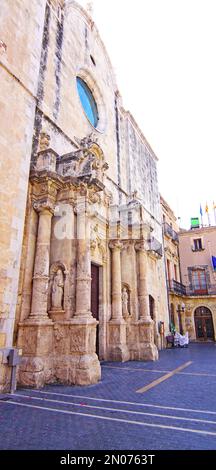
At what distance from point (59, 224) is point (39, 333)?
10.4 feet

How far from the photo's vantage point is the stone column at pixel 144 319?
11.3 metres

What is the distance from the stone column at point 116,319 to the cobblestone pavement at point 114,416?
341cm

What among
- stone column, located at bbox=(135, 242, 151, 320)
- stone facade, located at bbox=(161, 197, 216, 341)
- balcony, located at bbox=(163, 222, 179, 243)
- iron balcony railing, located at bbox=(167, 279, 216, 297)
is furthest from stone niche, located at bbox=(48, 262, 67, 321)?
iron balcony railing, located at bbox=(167, 279, 216, 297)

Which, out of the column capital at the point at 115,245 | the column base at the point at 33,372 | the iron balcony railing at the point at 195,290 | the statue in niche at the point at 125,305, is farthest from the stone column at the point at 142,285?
the iron balcony railing at the point at 195,290

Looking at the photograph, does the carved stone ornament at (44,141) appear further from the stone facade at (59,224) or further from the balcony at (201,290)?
the balcony at (201,290)

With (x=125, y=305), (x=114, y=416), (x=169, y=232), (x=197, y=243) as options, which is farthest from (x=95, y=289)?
(x=197, y=243)

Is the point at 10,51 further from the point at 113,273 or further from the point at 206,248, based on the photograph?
the point at 206,248

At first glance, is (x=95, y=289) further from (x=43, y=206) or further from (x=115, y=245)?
(x=43, y=206)

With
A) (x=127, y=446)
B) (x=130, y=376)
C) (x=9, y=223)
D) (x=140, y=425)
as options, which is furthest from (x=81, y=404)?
(x=9, y=223)

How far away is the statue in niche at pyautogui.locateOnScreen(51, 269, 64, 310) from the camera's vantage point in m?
7.77

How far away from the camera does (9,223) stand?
695cm

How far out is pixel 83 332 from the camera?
7.19 meters
